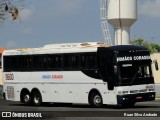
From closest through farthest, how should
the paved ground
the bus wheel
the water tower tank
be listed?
the paved ground → the bus wheel → the water tower tank

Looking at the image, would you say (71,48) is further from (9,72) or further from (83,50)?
(9,72)

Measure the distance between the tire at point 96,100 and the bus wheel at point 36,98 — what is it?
4430 mm

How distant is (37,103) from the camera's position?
33250mm

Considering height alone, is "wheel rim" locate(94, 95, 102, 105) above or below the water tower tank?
below

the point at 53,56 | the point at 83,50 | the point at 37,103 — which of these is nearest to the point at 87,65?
the point at 83,50

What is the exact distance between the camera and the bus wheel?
108 ft

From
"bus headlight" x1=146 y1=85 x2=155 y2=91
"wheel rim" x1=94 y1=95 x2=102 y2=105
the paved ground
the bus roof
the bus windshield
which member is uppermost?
the bus roof

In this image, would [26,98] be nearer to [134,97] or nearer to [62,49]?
[62,49]

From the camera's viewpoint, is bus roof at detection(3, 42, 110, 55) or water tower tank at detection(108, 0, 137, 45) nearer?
bus roof at detection(3, 42, 110, 55)

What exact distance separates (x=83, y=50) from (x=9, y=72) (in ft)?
21.8

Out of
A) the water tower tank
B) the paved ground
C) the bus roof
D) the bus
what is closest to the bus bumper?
the bus

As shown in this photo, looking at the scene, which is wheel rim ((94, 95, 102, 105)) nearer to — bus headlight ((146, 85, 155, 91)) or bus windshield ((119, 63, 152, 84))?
bus windshield ((119, 63, 152, 84))

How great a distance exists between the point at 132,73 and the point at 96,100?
2.38 metres

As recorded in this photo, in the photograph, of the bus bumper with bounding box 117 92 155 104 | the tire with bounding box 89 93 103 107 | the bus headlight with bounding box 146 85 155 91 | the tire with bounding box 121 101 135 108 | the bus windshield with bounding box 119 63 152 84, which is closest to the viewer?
the bus bumper with bounding box 117 92 155 104
